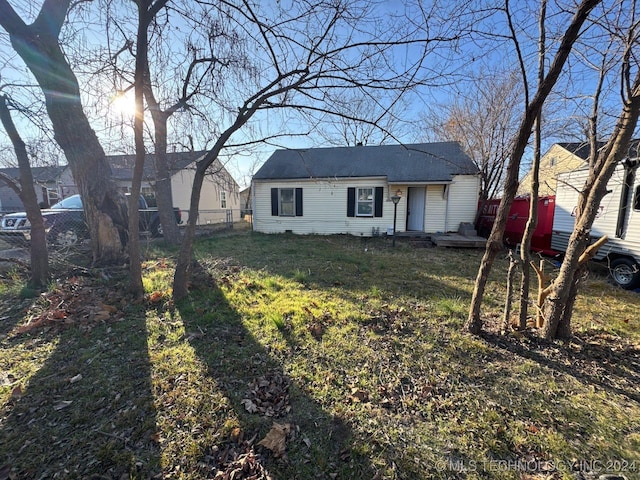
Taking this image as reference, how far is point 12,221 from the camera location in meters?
7.66

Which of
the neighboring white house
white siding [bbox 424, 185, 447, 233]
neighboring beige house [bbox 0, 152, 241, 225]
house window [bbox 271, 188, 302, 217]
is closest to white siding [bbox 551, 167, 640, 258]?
the neighboring white house

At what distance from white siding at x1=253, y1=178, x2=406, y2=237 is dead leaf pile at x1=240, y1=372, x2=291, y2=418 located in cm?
956

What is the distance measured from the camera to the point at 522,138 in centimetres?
272

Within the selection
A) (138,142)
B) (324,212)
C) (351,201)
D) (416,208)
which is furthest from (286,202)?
(138,142)

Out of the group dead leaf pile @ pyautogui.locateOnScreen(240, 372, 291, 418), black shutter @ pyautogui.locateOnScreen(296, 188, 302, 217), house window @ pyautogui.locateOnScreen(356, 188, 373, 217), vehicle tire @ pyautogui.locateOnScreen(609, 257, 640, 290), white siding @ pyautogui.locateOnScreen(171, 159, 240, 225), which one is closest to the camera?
dead leaf pile @ pyautogui.locateOnScreen(240, 372, 291, 418)

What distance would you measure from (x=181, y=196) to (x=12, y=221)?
32.1 ft

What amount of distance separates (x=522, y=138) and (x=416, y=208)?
364 inches

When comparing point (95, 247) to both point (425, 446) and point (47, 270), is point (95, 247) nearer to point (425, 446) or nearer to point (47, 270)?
point (47, 270)

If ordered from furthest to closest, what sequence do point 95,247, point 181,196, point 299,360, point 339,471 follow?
point 181,196, point 95,247, point 299,360, point 339,471

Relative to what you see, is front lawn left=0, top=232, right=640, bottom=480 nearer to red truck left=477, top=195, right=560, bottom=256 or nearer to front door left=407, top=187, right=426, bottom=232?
red truck left=477, top=195, right=560, bottom=256

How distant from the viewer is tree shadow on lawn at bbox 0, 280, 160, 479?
163cm

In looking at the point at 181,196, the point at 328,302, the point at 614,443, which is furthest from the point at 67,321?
the point at 181,196

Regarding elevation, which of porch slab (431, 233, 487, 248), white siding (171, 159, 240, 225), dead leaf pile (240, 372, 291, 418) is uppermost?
white siding (171, 159, 240, 225)

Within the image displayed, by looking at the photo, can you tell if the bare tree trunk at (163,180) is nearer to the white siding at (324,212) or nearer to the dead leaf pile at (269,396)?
the white siding at (324,212)
